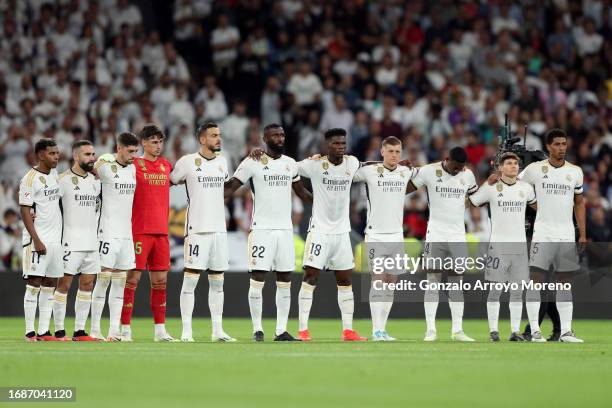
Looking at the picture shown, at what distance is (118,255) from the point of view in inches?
634

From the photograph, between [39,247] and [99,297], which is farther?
[99,297]

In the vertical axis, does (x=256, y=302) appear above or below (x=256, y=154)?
below

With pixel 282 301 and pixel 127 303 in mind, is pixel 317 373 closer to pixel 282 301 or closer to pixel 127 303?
pixel 282 301

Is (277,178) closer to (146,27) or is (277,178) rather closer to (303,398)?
(303,398)

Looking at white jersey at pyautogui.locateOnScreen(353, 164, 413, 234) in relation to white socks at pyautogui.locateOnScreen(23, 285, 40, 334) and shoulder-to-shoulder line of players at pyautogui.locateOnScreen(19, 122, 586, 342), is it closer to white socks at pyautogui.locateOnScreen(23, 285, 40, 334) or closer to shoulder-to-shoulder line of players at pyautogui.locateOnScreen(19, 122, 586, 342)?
shoulder-to-shoulder line of players at pyautogui.locateOnScreen(19, 122, 586, 342)

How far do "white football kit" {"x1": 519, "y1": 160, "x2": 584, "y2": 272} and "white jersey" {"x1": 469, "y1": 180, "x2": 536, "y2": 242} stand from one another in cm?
19

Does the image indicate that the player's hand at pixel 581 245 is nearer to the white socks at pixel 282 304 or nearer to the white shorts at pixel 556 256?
the white shorts at pixel 556 256

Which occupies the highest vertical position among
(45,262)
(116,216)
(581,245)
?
(116,216)

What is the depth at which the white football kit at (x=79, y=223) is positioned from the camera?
53.4 feet

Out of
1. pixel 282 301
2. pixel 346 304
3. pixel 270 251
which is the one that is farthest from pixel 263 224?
pixel 346 304

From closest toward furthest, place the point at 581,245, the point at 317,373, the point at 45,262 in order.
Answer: the point at 317,373 < the point at 45,262 < the point at 581,245

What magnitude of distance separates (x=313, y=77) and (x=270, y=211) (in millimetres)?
11710

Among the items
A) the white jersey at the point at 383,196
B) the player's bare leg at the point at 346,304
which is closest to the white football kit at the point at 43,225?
the player's bare leg at the point at 346,304

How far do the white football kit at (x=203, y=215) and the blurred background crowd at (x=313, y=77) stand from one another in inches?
293
